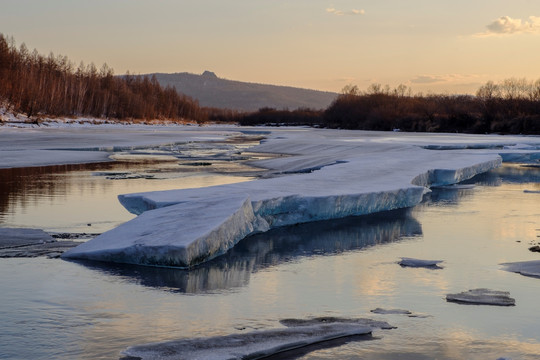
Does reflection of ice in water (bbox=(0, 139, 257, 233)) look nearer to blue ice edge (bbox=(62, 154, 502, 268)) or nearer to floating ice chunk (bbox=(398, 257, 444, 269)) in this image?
blue ice edge (bbox=(62, 154, 502, 268))

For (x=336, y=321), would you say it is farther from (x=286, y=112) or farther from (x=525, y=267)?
(x=286, y=112)

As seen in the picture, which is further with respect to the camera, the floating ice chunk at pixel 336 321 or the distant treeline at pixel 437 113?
the distant treeline at pixel 437 113

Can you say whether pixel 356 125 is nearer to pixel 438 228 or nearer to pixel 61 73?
pixel 61 73

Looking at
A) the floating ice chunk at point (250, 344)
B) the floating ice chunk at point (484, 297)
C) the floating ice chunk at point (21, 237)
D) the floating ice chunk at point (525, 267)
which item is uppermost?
the floating ice chunk at point (525, 267)

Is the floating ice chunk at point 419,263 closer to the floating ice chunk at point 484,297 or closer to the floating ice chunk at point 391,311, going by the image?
the floating ice chunk at point 484,297

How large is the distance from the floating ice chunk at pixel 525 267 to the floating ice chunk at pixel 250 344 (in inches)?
90.7

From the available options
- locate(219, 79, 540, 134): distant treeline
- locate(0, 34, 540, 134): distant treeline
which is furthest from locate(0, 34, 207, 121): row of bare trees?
locate(219, 79, 540, 134): distant treeline

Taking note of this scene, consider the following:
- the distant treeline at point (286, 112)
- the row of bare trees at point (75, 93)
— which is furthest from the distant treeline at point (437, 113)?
the row of bare trees at point (75, 93)

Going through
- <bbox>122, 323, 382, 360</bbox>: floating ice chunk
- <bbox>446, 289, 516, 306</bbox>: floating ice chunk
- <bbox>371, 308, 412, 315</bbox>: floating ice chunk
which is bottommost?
<bbox>122, 323, 382, 360</bbox>: floating ice chunk

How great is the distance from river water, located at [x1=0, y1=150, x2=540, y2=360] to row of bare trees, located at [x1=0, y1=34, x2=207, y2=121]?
47156 mm

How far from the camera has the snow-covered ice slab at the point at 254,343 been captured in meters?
3.75

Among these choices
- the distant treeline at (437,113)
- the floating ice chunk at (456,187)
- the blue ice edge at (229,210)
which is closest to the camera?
the blue ice edge at (229,210)

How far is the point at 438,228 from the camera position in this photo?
845 centimetres

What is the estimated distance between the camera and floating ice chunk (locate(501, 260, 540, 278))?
5988 mm
